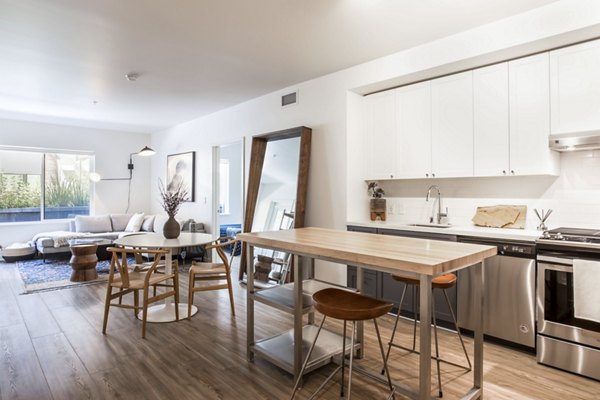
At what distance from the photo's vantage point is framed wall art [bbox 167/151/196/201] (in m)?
6.78

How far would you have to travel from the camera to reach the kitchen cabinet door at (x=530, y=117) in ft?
9.41

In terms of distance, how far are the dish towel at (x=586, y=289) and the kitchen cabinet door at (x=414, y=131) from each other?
1543mm

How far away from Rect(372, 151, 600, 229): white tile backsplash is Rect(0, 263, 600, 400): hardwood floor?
1.20m

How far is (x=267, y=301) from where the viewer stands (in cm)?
249

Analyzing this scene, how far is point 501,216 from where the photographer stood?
3275 millimetres

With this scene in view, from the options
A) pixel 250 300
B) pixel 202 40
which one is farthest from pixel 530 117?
pixel 202 40

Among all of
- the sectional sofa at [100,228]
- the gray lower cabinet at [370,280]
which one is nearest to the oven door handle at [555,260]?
the gray lower cabinet at [370,280]

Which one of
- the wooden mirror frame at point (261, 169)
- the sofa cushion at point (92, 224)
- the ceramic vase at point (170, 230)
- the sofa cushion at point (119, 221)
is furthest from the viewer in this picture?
the sofa cushion at point (119, 221)

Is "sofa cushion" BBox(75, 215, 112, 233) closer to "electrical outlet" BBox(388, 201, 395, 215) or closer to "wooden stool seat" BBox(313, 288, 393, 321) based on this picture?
"electrical outlet" BBox(388, 201, 395, 215)

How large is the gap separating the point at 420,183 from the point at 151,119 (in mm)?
5315

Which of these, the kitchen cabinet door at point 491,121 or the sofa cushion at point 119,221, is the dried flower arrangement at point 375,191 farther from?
the sofa cushion at point 119,221

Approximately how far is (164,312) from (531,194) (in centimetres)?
376

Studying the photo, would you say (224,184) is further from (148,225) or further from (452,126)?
(452,126)

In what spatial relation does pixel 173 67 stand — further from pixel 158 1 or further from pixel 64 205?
pixel 64 205
